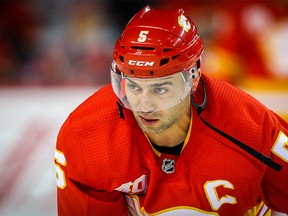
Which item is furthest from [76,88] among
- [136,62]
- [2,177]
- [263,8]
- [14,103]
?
[136,62]

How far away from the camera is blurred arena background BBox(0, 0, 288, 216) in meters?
3.37

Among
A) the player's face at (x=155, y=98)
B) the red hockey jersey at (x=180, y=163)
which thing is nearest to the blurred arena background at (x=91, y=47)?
the red hockey jersey at (x=180, y=163)

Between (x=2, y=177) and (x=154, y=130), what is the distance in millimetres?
1099

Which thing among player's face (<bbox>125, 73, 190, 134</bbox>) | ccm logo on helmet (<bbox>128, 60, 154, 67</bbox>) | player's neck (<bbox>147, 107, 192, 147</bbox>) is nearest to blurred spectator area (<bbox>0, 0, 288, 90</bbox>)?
player's neck (<bbox>147, 107, 192, 147</bbox>)

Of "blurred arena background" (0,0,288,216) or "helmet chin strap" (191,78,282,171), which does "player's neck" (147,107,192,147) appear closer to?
"helmet chin strap" (191,78,282,171)

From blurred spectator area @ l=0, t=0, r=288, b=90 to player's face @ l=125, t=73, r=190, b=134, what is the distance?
1711mm

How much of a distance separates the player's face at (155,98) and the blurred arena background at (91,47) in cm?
143

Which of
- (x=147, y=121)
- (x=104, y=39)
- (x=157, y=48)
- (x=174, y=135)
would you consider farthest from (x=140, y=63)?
(x=104, y=39)

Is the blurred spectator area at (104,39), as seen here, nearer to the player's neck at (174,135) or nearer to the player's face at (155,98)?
the player's neck at (174,135)

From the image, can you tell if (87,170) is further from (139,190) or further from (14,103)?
(14,103)

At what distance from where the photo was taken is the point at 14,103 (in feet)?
10.7

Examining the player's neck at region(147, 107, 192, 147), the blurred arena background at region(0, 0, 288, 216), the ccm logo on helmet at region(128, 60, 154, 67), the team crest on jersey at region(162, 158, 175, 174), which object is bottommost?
the blurred arena background at region(0, 0, 288, 216)

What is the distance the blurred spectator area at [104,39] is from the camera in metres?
3.55

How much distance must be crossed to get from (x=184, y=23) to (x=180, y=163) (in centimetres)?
42
